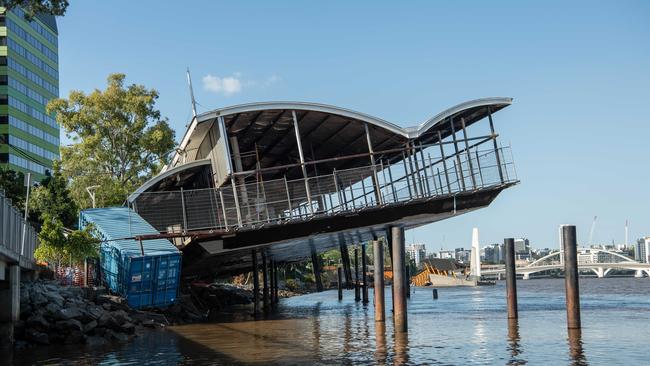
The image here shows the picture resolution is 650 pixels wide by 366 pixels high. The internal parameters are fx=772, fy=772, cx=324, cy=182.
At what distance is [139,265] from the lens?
32.0 metres

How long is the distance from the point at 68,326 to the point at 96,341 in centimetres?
105

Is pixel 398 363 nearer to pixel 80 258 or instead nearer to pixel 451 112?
pixel 451 112

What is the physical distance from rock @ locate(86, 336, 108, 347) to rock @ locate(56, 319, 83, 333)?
0.46m

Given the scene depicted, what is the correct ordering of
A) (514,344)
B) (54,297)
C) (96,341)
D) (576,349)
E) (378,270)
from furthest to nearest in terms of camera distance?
1. (378,270)
2. (54,297)
3. (96,341)
4. (514,344)
5. (576,349)

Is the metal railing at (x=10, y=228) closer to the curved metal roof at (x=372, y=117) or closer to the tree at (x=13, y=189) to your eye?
the curved metal roof at (x=372, y=117)

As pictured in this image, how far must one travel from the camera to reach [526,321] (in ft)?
107

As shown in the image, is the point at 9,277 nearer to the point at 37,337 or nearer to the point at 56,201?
the point at 37,337

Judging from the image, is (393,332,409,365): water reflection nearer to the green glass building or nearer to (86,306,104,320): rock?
(86,306,104,320): rock

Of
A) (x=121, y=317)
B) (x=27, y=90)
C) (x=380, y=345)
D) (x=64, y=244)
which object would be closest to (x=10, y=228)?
(x=121, y=317)

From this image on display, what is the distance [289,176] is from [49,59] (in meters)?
81.5

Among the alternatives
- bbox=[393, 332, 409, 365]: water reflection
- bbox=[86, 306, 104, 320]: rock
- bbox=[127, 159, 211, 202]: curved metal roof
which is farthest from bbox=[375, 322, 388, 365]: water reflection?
bbox=[127, 159, 211, 202]: curved metal roof

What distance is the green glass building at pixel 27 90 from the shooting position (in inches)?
3944

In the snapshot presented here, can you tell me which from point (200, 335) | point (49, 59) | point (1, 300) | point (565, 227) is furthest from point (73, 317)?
point (49, 59)

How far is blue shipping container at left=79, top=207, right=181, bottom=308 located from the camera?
32312 mm
